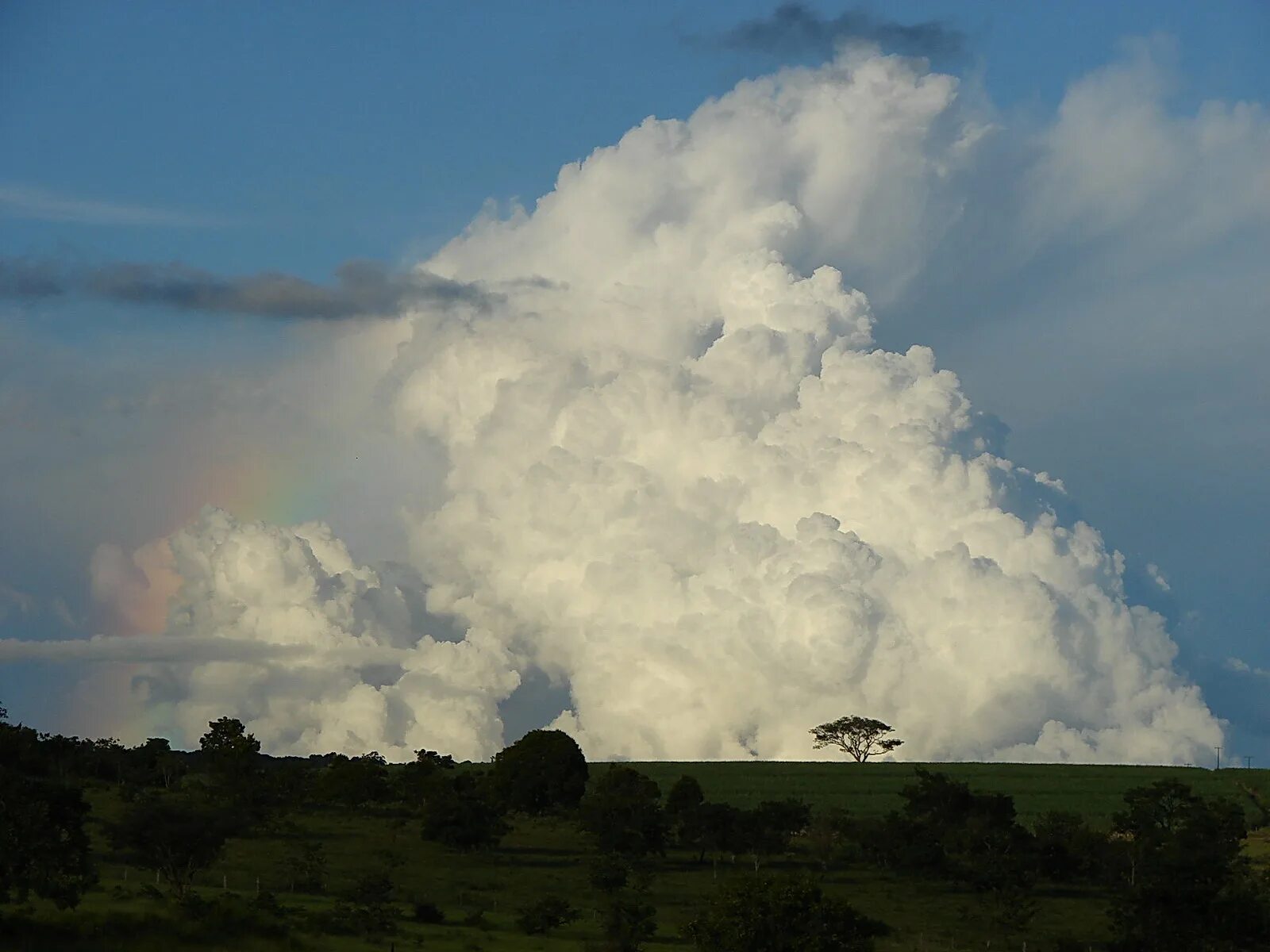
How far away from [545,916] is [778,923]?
69.2 ft

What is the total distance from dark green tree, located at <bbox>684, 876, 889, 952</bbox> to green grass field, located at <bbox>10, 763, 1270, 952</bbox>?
34.8 feet

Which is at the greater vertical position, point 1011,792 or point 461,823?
point 1011,792

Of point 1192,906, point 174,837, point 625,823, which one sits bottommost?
point 174,837

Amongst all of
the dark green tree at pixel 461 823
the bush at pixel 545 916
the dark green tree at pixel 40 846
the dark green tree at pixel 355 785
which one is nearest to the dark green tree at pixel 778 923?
the bush at pixel 545 916

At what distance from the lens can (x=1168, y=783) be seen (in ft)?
444

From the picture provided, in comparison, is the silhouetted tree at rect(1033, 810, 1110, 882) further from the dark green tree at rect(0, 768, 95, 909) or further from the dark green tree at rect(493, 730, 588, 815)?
the dark green tree at rect(0, 768, 95, 909)

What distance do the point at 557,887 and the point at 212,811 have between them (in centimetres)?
2572

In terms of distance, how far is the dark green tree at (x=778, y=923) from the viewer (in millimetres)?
80688

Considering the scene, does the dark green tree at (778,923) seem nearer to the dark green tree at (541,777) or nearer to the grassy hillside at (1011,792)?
the dark green tree at (541,777)

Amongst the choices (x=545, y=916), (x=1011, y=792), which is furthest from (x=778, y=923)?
(x=1011, y=792)

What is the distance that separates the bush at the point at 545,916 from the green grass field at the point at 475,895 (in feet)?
3.12

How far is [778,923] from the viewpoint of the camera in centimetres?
8138

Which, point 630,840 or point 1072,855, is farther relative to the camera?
point 1072,855

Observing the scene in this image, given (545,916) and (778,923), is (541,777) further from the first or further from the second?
(778,923)
